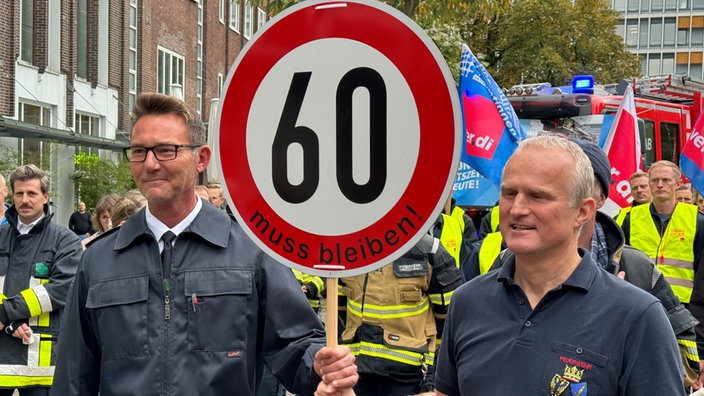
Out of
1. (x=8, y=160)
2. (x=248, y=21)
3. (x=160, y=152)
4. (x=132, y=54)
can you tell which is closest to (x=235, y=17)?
(x=248, y=21)

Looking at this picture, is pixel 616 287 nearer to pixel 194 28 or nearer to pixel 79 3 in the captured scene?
pixel 79 3

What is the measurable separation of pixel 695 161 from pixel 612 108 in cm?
462

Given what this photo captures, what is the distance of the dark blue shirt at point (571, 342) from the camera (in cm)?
260

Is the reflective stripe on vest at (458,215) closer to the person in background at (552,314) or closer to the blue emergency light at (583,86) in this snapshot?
the blue emergency light at (583,86)

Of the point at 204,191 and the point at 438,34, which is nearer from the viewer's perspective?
the point at 204,191

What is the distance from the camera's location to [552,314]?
2732 mm

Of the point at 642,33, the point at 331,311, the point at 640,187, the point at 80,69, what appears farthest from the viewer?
the point at 642,33

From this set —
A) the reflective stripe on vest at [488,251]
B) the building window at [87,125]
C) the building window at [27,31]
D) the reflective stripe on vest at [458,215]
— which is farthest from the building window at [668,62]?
the reflective stripe on vest at [488,251]

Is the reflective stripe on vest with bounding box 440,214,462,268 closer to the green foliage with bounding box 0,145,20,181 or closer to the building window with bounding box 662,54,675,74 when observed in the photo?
the green foliage with bounding box 0,145,20,181

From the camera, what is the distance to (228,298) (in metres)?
3.27

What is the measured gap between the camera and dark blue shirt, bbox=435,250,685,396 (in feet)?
8.52

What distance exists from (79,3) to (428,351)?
23.0m

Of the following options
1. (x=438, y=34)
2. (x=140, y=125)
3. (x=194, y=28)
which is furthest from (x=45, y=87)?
A: (x=140, y=125)

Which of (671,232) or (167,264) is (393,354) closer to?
(167,264)
